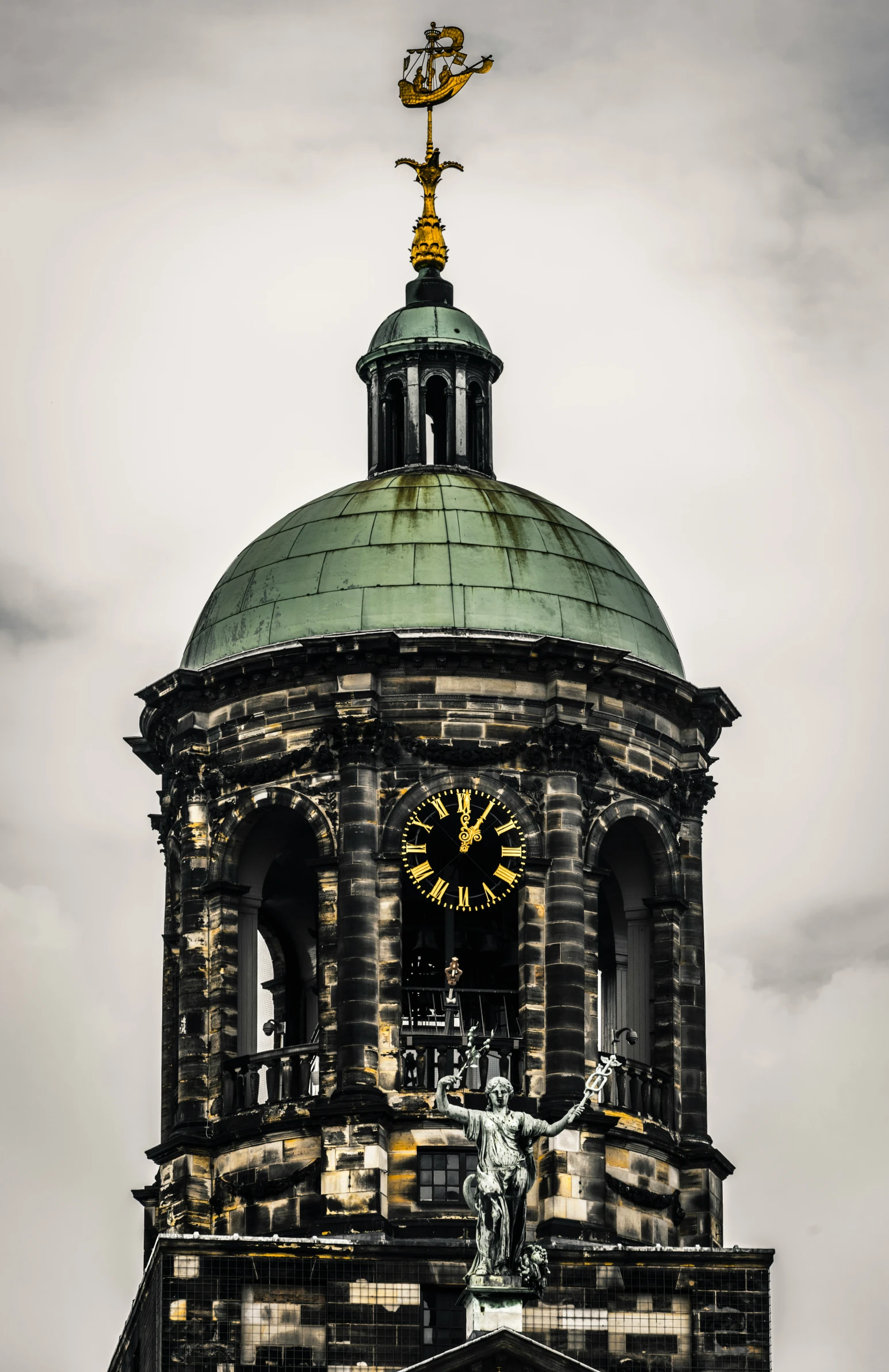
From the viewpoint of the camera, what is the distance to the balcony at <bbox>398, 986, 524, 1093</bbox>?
8775cm

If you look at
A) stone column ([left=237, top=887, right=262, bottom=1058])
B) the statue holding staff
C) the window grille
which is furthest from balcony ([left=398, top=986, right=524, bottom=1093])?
the statue holding staff

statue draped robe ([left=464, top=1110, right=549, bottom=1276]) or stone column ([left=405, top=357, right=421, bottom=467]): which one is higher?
stone column ([left=405, top=357, right=421, bottom=467])

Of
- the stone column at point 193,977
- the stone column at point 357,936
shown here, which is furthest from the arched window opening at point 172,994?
the stone column at point 357,936

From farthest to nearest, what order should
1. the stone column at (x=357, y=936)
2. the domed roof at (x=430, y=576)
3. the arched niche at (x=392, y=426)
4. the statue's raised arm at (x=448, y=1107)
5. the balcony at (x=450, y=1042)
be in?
1. the arched niche at (x=392, y=426)
2. the domed roof at (x=430, y=576)
3. the balcony at (x=450, y=1042)
4. the stone column at (x=357, y=936)
5. the statue's raised arm at (x=448, y=1107)

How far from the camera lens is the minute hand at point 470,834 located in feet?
292

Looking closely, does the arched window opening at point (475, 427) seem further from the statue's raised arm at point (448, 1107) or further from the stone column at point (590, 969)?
the statue's raised arm at point (448, 1107)

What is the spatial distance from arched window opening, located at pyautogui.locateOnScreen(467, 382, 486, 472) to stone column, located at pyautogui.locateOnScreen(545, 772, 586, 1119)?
7.46m

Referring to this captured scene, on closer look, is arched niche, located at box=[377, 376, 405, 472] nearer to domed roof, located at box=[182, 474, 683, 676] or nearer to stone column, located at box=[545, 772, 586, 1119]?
domed roof, located at box=[182, 474, 683, 676]

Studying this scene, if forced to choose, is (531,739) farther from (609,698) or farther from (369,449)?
(369,449)

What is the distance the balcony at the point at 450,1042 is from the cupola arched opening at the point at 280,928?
2.61 meters

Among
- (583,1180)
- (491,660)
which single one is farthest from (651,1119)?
(491,660)

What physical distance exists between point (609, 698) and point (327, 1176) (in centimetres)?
953

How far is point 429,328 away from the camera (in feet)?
310

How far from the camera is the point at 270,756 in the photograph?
296ft
